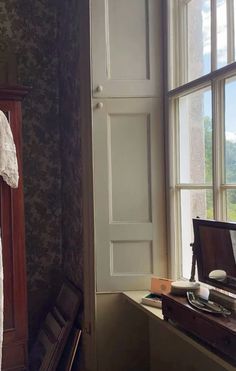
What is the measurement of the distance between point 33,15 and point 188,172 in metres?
1.72

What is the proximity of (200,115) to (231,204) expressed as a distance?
538mm

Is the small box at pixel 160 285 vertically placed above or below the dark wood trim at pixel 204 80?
below

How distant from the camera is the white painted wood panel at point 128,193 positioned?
253 cm

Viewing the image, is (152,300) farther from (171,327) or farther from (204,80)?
(204,80)

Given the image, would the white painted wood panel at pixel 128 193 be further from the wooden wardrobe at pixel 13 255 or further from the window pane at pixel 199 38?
the wooden wardrobe at pixel 13 255

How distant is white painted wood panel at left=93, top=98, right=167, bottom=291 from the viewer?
2.53 meters

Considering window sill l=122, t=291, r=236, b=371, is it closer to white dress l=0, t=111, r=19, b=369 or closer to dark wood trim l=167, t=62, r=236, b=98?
white dress l=0, t=111, r=19, b=369

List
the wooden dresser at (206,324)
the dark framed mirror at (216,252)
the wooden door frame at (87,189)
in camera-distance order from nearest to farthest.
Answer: the wooden dresser at (206,324), the dark framed mirror at (216,252), the wooden door frame at (87,189)

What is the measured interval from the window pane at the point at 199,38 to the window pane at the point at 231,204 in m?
0.64

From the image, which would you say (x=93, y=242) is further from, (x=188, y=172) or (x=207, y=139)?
(x=207, y=139)

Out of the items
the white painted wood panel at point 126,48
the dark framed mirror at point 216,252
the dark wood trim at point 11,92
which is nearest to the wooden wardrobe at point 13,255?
the dark wood trim at point 11,92

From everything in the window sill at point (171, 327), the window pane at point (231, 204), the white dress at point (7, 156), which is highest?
the white dress at point (7, 156)

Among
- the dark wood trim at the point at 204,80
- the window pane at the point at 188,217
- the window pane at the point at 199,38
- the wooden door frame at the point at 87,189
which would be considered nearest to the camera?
the dark wood trim at the point at 204,80

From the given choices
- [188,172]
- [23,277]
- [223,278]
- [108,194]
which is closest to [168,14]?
[188,172]
